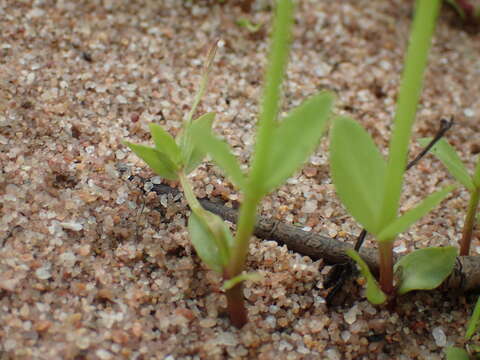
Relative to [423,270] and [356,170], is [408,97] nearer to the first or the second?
[356,170]

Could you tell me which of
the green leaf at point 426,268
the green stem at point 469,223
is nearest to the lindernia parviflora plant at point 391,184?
the green leaf at point 426,268

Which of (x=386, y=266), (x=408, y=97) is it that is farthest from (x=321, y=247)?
(x=408, y=97)

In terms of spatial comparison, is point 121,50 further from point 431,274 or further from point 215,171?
Result: point 431,274

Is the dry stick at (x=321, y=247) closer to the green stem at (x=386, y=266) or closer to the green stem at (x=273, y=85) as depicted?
the green stem at (x=386, y=266)

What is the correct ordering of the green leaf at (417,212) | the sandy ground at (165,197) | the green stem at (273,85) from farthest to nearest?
the sandy ground at (165,197) < the green leaf at (417,212) < the green stem at (273,85)

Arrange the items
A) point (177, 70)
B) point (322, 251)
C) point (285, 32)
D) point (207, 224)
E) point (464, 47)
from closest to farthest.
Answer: point (285, 32), point (207, 224), point (322, 251), point (177, 70), point (464, 47)

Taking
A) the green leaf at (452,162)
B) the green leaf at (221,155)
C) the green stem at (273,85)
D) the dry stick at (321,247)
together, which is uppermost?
the green stem at (273,85)

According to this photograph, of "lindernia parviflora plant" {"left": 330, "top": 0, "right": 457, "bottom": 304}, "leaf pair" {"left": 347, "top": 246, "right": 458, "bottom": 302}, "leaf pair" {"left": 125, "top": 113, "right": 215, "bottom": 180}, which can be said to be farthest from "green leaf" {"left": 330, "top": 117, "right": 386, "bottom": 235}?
"leaf pair" {"left": 125, "top": 113, "right": 215, "bottom": 180}

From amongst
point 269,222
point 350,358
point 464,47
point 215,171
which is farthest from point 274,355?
point 464,47
